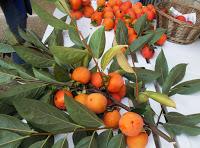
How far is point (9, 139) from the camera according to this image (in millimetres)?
590

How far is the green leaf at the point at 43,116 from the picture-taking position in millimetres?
570

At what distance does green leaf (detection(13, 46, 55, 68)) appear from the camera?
763 millimetres

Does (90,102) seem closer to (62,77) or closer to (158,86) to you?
(62,77)

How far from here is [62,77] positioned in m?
0.75

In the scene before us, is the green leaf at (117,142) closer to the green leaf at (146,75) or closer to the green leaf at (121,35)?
Result: the green leaf at (146,75)

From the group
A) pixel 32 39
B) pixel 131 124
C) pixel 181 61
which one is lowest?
pixel 181 61

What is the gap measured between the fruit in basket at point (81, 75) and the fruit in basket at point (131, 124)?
6.6 inches

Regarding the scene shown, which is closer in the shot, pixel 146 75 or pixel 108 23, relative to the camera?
pixel 146 75

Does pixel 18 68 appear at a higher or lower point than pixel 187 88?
higher

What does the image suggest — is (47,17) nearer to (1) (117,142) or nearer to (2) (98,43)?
(2) (98,43)

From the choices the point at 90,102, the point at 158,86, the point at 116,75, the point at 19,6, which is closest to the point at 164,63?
the point at 158,86

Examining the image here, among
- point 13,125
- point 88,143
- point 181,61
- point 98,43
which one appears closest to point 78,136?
point 88,143

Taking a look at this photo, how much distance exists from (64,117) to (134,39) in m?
0.52

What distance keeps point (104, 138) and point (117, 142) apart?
0.11ft
